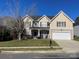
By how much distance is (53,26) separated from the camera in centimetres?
5319

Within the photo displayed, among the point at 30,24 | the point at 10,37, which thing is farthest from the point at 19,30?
the point at 30,24

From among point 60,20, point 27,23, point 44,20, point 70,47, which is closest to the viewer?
point 70,47

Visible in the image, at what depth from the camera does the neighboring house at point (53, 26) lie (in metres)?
52.1

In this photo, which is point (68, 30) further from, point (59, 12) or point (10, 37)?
point (10, 37)

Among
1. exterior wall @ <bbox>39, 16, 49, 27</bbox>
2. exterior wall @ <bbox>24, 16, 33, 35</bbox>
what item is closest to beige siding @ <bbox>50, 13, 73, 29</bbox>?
exterior wall @ <bbox>39, 16, 49, 27</bbox>

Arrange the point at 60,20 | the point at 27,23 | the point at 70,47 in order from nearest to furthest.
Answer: the point at 70,47 < the point at 60,20 < the point at 27,23

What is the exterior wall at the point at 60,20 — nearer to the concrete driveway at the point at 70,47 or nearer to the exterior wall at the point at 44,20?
the exterior wall at the point at 44,20

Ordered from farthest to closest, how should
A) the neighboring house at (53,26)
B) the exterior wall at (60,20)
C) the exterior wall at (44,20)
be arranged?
the exterior wall at (44,20) < the exterior wall at (60,20) < the neighboring house at (53,26)

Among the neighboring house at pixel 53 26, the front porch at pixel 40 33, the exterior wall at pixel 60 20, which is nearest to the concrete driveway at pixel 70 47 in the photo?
the neighboring house at pixel 53 26

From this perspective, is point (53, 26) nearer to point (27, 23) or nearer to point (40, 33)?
point (40, 33)

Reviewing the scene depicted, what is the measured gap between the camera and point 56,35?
52.2 metres

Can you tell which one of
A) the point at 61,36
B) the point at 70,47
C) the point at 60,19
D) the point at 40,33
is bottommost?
the point at 70,47

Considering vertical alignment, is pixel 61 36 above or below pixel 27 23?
below

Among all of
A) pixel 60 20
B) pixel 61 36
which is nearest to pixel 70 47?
pixel 61 36
